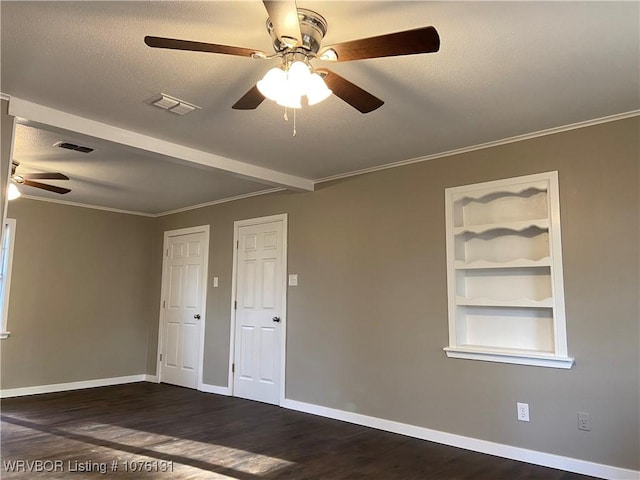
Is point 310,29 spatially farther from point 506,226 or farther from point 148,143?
point 506,226

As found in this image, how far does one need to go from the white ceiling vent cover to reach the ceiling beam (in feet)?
1.99

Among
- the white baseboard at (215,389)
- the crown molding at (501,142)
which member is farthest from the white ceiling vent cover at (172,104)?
the white baseboard at (215,389)

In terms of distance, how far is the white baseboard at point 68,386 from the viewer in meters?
5.29

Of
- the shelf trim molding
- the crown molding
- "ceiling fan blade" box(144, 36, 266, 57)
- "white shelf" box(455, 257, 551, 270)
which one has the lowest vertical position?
the shelf trim molding

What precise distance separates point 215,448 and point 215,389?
2.16 metres

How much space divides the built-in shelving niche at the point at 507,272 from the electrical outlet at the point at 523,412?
0.32m

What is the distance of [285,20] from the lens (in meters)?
1.69

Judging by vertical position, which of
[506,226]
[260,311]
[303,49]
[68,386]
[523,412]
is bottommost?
[68,386]

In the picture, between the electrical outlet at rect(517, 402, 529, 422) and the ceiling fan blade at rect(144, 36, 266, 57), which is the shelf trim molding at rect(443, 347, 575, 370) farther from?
the ceiling fan blade at rect(144, 36, 266, 57)

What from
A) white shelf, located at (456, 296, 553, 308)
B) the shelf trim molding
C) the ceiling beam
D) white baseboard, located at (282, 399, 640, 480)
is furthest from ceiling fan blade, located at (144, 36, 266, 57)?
white baseboard, located at (282, 399, 640, 480)

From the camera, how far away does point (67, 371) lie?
5.77 m

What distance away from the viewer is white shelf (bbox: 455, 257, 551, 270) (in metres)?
3.30

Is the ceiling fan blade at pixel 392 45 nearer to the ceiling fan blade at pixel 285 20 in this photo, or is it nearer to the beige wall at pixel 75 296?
the ceiling fan blade at pixel 285 20

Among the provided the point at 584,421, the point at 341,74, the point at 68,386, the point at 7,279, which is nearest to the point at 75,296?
the point at 7,279
